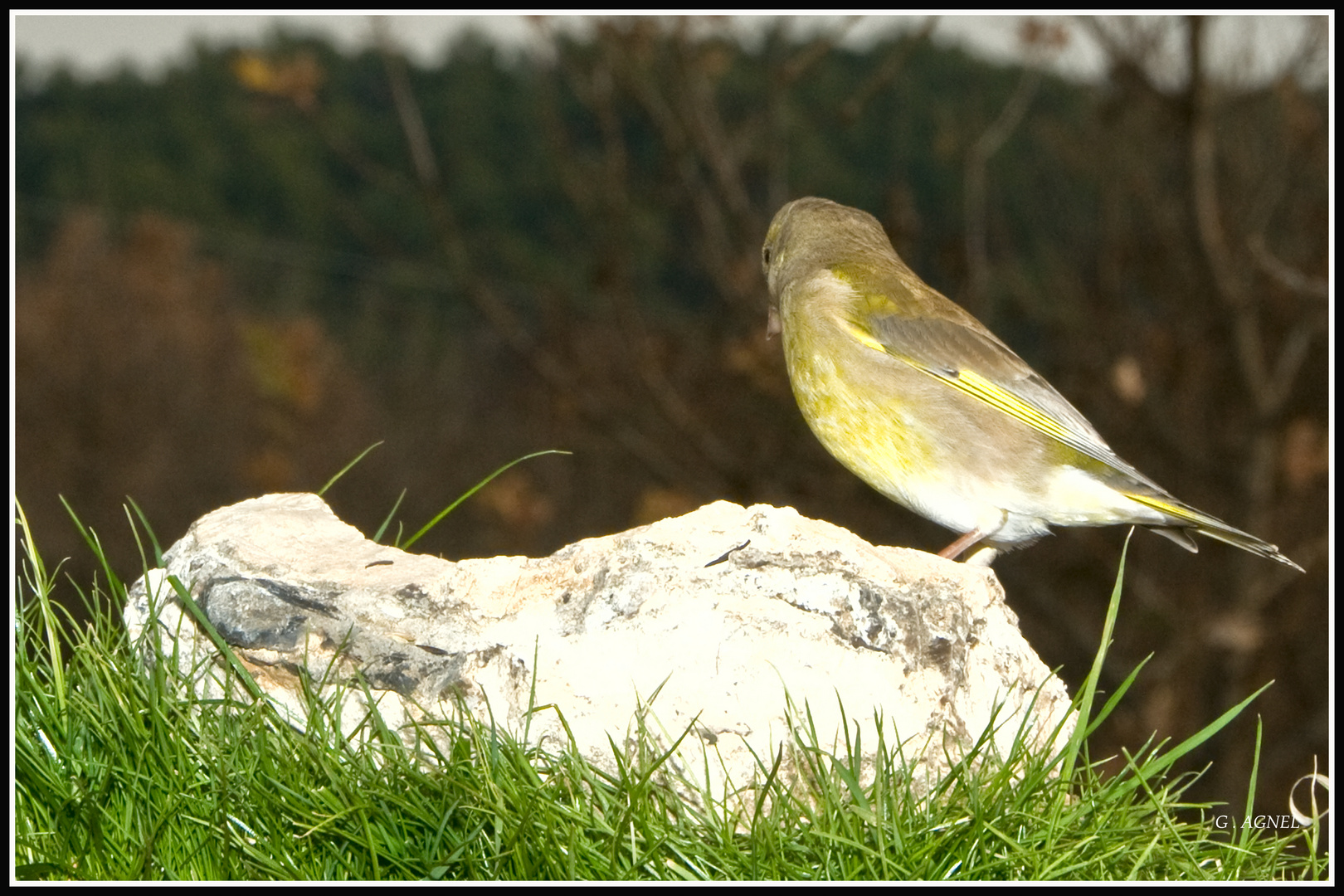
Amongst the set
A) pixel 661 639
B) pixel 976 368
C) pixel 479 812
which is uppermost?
pixel 976 368

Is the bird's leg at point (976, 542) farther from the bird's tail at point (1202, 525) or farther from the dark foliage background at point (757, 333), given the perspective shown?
the dark foliage background at point (757, 333)

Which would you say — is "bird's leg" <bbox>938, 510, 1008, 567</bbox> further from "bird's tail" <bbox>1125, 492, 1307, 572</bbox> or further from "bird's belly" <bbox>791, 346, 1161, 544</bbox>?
"bird's tail" <bbox>1125, 492, 1307, 572</bbox>

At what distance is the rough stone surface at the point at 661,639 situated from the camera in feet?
9.61

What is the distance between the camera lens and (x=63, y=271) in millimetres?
10445

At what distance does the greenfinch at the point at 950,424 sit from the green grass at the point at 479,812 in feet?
2.82

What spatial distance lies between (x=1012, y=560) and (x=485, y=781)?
504 centimetres

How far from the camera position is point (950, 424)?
3.88m

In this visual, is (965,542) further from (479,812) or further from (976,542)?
(479,812)

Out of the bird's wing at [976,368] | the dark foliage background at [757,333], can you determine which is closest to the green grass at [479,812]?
the bird's wing at [976,368]

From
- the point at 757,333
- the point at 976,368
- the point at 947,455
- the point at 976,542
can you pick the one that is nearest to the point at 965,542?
the point at 976,542

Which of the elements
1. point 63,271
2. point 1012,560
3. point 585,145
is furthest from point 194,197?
point 1012,560

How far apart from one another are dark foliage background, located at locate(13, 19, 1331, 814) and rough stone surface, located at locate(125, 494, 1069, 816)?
266 centimetres

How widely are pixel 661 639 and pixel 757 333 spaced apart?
392cm

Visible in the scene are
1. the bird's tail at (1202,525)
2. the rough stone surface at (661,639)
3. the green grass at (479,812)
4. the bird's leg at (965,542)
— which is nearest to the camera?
the green grass at (479,812)
